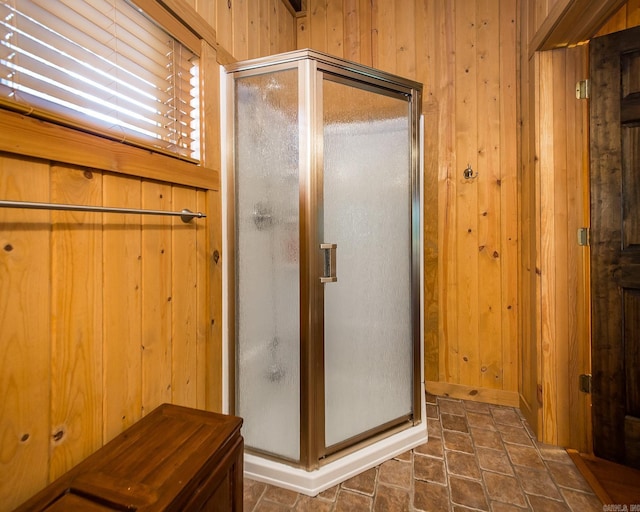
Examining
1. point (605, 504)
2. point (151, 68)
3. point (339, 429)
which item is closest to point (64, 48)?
point (151, 68)

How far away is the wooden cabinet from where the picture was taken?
672 millimetres

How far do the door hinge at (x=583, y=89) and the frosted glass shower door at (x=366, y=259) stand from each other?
2.76 feet

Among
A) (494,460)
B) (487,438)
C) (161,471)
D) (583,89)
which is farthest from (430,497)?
(583,89)

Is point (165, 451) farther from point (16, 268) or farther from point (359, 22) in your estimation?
point (359, 22)

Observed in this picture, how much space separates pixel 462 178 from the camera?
6.67 ft

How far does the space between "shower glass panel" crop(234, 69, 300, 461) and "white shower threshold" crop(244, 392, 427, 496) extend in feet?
0.20

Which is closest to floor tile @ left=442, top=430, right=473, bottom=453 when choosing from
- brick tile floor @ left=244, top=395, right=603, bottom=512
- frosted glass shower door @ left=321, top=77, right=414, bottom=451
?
brick tile floor @ left=244, top=395, right=603, bottom=512

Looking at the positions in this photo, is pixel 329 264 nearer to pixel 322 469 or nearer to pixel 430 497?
pixel 322 469

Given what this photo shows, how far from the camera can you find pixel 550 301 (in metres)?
1.61

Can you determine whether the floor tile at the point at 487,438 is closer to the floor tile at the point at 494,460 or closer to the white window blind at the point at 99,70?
the floor tile at the point at 494,460

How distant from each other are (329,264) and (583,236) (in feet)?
4.25

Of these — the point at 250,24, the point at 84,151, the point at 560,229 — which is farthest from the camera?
the point at 250,24

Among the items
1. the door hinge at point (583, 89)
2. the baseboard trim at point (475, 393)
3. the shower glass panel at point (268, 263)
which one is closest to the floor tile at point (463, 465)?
the baseboard trim at point (475, 393)

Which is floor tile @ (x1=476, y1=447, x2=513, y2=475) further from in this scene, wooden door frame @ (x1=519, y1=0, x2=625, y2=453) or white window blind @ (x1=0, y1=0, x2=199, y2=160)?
white window blind @ (x1=0, y1=0, x2=199, y2=160)
